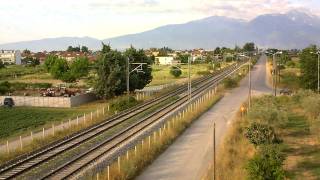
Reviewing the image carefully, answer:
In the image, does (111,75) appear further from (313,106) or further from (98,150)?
(98,150)

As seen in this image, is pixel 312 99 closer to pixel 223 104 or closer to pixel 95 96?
pixel 223 104

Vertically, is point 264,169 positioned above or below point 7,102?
above

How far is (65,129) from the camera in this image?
39.8 metres

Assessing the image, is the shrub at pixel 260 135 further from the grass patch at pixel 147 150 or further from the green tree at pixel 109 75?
the green tree at pixel 109 75

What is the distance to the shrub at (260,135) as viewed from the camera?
32438 mm

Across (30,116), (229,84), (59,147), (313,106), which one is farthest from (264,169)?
(229,84)

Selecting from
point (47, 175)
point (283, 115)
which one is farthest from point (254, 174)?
point (283, 115)

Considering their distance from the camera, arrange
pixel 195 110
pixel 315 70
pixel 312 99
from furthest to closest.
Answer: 1. pixel 315 70
2. pixel 195 110
3. pixel 312 99

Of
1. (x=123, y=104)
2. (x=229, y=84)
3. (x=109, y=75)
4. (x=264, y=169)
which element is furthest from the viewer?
(x=229, y=84)

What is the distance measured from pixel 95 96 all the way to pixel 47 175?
4182cm

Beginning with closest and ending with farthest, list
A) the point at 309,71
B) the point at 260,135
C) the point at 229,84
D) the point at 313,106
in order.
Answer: the point at 260,135 < the point at 313,106 < the point at 309,71 < the point at 229,84

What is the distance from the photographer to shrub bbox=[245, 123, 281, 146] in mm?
32438

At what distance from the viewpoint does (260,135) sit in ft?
107

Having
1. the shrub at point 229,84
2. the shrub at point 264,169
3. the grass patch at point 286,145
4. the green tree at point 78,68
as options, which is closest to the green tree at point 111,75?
the grass patch at point 286,145
